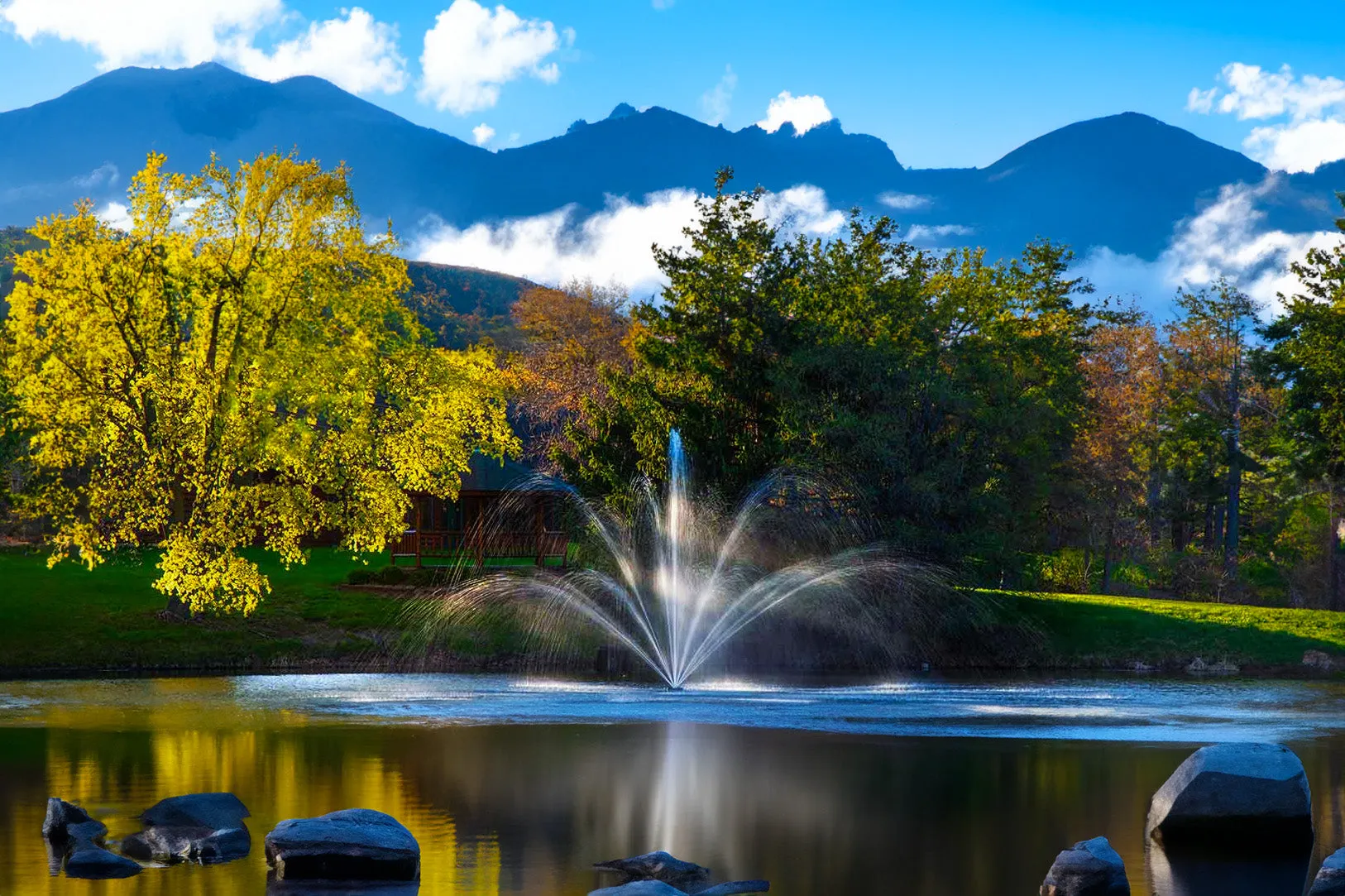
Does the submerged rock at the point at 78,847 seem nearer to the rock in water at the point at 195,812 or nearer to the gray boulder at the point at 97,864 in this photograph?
the gray boulder at the point at 97,864

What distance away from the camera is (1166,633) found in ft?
151

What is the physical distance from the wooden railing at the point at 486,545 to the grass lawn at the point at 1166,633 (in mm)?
17705

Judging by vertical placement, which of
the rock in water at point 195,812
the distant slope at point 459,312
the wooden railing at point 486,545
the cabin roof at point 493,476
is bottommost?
the rock in water at point 195,812

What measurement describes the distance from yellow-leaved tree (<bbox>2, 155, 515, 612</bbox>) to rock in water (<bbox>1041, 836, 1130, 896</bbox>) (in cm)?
2889

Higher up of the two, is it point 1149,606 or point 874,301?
point 874,301

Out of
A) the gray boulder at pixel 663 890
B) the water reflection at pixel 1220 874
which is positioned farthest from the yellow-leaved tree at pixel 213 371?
the water reflection at pixel 1220 874

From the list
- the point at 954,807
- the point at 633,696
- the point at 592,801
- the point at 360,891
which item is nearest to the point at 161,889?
the point at 360,891

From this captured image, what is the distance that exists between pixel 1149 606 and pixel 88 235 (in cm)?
3539

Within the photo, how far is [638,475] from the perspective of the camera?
44688 mm

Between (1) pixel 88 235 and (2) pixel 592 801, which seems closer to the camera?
(2) pixel 592 801

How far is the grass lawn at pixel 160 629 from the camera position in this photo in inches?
1535

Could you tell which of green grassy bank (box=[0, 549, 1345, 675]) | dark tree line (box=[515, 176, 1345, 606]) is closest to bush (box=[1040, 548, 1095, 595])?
dark tree line (box=[515, 176, 1345, 606])

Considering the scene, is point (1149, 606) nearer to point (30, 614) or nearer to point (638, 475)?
point (638, 475)

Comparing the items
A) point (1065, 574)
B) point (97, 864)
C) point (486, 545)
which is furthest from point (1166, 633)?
point (97, 864)
